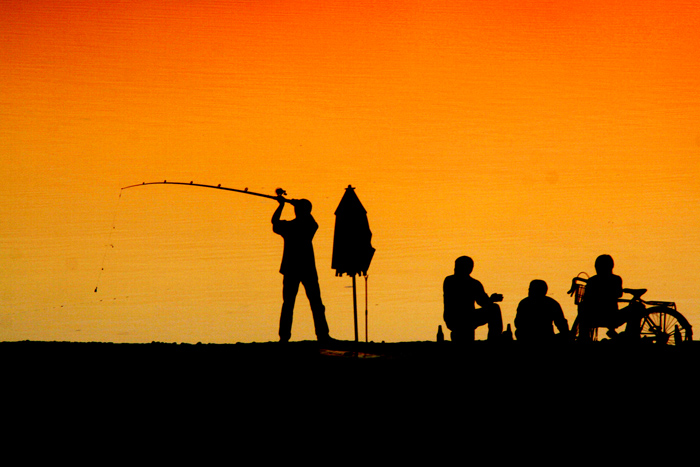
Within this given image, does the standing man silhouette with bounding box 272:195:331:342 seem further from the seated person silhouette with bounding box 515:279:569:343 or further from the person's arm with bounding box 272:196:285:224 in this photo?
the seated person silhouette with bounding box 515:279:569:343

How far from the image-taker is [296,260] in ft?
32.4

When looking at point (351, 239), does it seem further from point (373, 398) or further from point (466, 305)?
point (373, 398)

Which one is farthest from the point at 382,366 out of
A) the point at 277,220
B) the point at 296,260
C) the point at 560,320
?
the point at 277,220

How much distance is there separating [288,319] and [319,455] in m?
4.87

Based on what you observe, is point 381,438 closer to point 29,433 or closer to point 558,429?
point 558,429

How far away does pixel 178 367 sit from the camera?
803cm

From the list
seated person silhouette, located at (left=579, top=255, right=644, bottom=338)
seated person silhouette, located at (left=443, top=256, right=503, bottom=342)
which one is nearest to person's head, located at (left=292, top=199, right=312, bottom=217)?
seated person silhouette, located at (left=443, top=256, right=503, bottom=342)

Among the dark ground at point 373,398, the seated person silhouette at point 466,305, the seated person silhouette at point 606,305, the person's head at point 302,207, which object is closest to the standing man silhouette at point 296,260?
the person's head at point 302,207

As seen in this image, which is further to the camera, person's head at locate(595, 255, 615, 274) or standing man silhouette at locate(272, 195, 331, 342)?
standing man silhouette at locate(272, 195, 331, 342)

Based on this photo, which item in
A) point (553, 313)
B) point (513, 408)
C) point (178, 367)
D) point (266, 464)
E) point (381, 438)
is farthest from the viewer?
point (553, 313)

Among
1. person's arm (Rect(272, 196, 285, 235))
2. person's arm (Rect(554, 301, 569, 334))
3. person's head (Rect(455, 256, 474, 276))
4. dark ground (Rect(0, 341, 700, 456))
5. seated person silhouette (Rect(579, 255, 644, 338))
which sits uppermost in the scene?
person's arm (Rect(272, 196, 285, 235))

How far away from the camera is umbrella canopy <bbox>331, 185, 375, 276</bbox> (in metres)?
9.55

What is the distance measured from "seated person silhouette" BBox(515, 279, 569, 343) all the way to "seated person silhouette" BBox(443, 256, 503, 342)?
0.29 meters

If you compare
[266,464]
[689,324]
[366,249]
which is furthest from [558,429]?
[689,324]
